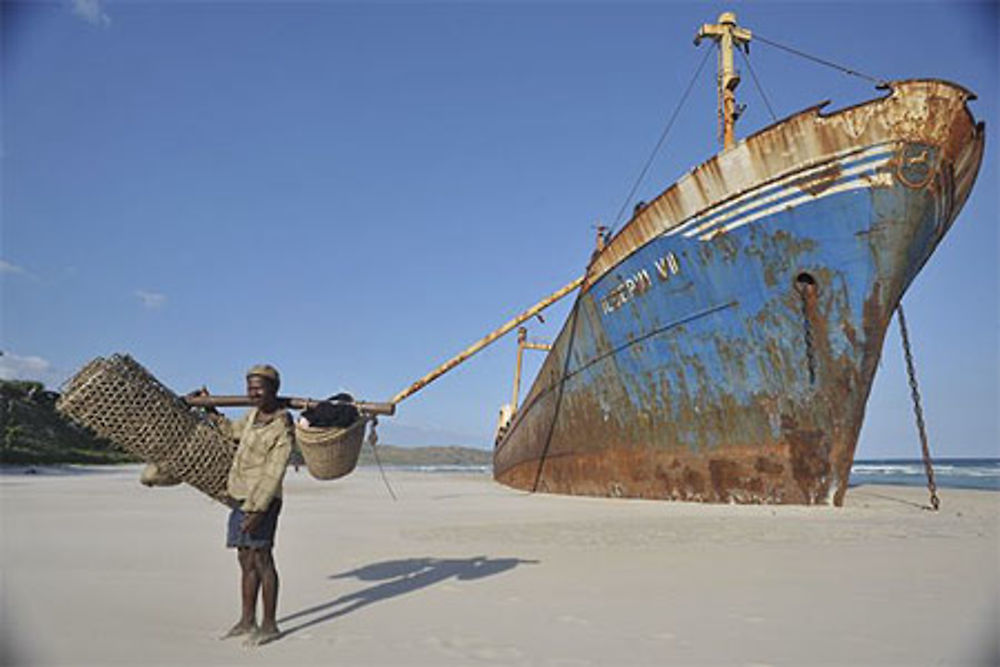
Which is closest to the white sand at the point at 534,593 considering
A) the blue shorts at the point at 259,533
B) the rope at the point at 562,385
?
the blue shorts at the point at 259,533

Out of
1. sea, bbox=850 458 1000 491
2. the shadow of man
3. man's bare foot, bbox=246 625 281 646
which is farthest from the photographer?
sea, bbox=850 458 1000 491

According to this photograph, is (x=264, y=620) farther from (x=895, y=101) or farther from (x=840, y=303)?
(x=895, y=101)

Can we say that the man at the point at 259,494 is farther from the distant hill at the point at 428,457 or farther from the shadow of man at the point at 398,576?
the distant hill at the point at 428,457

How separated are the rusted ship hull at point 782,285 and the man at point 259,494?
7.60 metres

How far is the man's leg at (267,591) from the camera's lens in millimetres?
3387

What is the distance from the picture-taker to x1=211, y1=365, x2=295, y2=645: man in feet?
11.3

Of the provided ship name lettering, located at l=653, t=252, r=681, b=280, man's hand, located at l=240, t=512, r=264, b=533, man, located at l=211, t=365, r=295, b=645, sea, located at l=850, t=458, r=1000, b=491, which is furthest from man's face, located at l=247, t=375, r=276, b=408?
sea, located at l=850, t=458, r=1000, b=491

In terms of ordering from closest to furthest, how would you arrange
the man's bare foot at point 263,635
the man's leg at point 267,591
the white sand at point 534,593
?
the white sand at point 534,593 < the man's bare foot at point 263,635 < the man's leg at point 267,591

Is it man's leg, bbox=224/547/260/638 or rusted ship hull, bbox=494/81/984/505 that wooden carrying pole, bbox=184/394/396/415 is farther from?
rusted ship hull, bbox=494/81/984/505

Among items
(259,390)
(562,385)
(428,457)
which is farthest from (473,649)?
(428,457)

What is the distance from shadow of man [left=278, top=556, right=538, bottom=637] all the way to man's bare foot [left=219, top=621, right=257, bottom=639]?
0.16m

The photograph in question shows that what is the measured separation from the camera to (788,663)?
288cm

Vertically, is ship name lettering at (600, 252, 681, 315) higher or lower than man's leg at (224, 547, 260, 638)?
higher

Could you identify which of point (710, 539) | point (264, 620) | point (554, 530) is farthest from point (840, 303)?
point (264, 620)
